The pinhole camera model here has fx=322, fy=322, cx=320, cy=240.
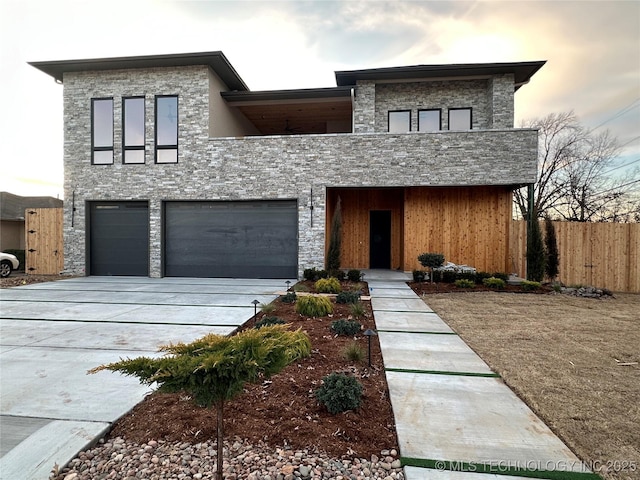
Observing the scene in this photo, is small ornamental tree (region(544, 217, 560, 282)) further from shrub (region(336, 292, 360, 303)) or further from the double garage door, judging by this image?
the double garage door

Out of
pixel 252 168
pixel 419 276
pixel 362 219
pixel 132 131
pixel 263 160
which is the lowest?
pixel 419 276

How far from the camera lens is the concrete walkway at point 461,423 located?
1.92 metres

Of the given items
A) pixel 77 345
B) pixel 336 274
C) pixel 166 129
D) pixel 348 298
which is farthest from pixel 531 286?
pixel 166 129

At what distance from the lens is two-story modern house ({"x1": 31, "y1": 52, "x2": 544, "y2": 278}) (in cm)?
1049

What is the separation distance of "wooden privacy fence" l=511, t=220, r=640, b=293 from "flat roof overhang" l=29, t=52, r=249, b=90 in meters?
11.5

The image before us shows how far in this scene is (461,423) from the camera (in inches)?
95.1

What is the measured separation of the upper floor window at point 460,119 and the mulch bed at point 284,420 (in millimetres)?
11109

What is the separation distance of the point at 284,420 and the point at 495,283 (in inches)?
329

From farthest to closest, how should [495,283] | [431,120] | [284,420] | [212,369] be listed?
[431,120], [495,283], [284,420], [212,369]

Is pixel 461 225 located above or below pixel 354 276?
above

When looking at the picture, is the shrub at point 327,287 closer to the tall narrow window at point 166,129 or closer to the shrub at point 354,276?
the shrub at point 354,276

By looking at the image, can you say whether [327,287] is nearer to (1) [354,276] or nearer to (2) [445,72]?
(1) [354,276]

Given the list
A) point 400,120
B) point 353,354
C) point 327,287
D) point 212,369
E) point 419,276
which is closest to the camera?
point 212,369

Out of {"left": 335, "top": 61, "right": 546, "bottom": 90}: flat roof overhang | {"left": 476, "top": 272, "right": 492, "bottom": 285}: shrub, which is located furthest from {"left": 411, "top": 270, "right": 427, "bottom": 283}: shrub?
{"left": 335, "top": 61, "right": 546, "bottom": 90}: flat roof overhang
